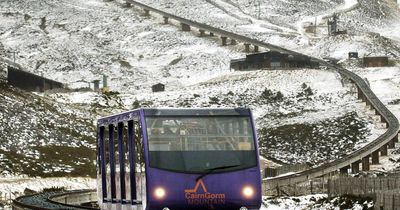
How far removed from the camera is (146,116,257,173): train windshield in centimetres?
2328

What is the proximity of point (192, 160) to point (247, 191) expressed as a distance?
167 cm

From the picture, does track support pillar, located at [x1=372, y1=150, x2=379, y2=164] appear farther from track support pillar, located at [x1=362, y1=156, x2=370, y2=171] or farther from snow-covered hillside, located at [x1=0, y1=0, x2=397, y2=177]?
snow-covered hillside, located at [x1=0, y1=0, x2=397, y2=177]

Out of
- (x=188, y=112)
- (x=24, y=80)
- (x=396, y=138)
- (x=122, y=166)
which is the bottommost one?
(x=122, y=166)

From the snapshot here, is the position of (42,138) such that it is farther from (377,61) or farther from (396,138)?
(377,61)

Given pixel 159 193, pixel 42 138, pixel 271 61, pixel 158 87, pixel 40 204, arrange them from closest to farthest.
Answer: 1. pixel 159 193
2. pixel 40 204
3. pixel 42 138
4. pixel 158 87
5. pixel 271 61

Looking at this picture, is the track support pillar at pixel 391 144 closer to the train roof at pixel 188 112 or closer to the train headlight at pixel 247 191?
the train roof at pixel 188 112

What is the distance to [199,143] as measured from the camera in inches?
928

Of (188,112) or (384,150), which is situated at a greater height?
(188,112)

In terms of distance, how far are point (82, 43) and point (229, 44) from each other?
2646cm

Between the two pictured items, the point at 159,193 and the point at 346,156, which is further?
the point at 346,156

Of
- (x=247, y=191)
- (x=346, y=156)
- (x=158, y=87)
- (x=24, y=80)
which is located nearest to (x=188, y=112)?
(x=247, y=191)

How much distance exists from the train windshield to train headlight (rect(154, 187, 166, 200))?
58cm

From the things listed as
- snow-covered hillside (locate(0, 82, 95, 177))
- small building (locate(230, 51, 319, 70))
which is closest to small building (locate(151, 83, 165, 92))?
small building (locate(230, 51, 319, 70))

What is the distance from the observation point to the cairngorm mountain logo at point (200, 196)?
909 inches
